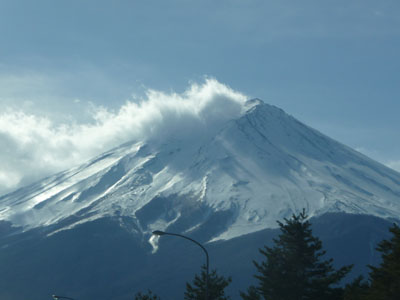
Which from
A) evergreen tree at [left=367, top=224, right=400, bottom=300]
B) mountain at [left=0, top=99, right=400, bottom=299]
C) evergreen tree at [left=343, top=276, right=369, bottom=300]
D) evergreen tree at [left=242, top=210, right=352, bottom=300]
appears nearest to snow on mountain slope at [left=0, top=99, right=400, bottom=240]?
mountain at [left=0, top=99, right=400, bottom=299]

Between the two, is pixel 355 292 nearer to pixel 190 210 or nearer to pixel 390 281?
pixel 390 281

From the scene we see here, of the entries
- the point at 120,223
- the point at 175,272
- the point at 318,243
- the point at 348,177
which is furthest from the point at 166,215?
the point at 318,243

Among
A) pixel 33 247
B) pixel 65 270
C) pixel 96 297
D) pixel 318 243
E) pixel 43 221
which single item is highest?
pixel 43 221

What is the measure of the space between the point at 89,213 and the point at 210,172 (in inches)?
1531

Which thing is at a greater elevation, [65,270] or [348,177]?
[348,177]

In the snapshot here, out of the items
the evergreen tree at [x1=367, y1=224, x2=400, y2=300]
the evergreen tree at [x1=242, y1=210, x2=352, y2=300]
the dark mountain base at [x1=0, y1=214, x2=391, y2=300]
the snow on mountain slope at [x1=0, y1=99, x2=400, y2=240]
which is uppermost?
the snow on mountain slope at [x1=0, y1=99, x2=400, y2=240]

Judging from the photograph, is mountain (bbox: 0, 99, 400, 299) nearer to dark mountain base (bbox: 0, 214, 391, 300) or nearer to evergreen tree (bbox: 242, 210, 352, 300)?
dark mountain base (bbox: 0, 214, 391, 300)

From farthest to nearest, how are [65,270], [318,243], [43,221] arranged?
[43,221]
[65,270]
[318,243]

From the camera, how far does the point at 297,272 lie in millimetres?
34000

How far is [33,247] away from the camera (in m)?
167

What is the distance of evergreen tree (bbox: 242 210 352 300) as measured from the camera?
108 ft

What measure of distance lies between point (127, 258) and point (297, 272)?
5076 inches

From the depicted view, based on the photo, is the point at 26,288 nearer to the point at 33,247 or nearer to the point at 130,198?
the point at 33,247

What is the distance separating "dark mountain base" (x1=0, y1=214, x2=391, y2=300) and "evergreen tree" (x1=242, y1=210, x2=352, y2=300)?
321 feet
